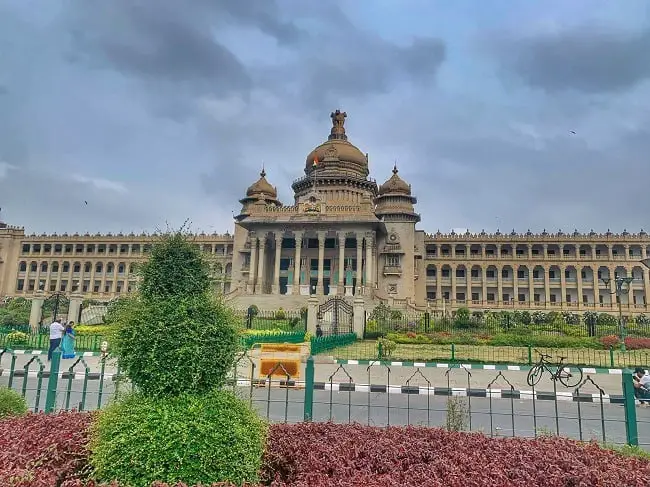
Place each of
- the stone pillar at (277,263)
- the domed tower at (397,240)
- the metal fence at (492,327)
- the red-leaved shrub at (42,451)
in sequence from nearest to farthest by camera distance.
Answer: the red-leaved shrub at (42,451) < the metal fence at (492,327) < the stone pillar at (277,263) < the domed tower at (397,240)

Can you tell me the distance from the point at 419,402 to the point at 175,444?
8117 millimetres

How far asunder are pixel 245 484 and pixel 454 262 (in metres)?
Answer: 59.3

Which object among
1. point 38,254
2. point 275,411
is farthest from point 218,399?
point 38,254

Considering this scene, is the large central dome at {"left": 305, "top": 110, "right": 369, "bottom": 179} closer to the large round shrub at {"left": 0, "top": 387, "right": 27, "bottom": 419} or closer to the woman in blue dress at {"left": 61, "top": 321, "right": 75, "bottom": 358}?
the woman in blue dress at {"left": 61, "top": 321, "right": 75, "bottom": 358}

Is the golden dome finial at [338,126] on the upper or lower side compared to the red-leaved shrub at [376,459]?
upper

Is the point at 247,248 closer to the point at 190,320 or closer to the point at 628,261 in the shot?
the point at 628,261

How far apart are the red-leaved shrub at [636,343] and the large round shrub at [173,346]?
1041 inches

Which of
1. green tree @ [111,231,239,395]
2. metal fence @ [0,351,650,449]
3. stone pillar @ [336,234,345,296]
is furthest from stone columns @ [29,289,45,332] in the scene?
stone pillar @ [336,234,345,296]

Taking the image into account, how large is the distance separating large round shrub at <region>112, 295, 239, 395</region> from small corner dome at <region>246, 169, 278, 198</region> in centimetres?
5418

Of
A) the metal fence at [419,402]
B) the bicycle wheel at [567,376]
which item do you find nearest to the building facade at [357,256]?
the bicycle wheel at [567,376]

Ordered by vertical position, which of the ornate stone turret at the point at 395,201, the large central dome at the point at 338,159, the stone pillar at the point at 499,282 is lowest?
the stone pillar at the point at 499,282

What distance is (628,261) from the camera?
57.2m

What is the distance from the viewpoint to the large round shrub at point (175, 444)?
4066 mm

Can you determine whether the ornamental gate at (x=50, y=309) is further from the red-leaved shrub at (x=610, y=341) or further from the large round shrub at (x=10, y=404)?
the red-leaved shrub at (x=610, y=341)
